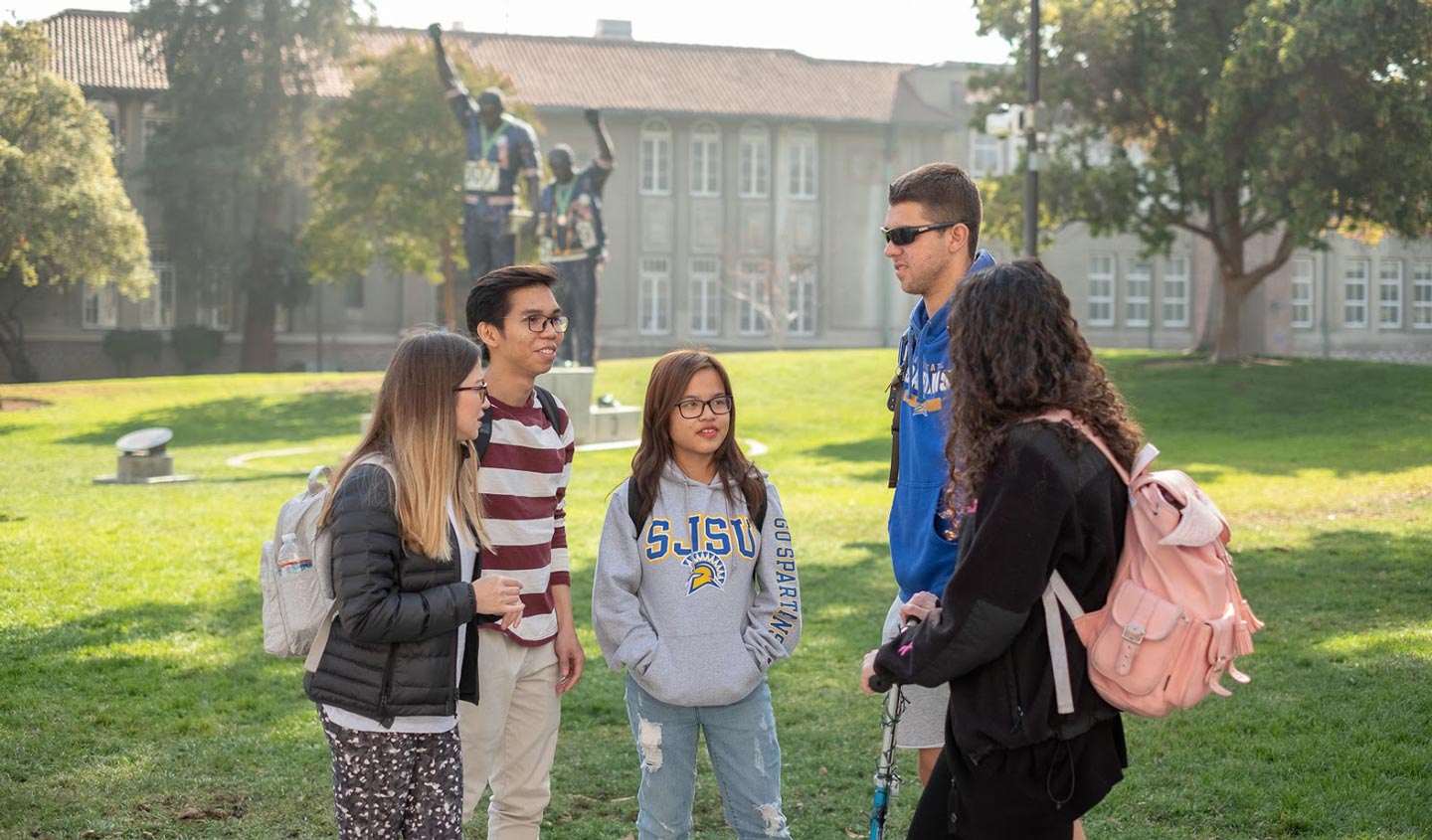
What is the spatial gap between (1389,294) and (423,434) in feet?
169

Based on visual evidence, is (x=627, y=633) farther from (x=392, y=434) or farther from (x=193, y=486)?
(x=193, y=486)

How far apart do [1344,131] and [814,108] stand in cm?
2347

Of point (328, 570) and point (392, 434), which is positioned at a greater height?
point (392, 434)

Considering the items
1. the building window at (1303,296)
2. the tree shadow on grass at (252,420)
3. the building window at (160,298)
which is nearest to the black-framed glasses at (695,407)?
the tree shadow on grass at (252,420)

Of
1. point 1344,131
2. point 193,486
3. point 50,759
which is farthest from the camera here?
point 1344,131

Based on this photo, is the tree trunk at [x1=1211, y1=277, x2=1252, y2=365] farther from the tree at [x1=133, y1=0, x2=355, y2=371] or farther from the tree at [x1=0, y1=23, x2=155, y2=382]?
the tree at [x1=133, y1=0, x2=355, y2=371]

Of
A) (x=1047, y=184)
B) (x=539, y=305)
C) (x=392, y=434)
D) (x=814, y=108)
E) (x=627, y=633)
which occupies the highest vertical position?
Result: (x=814, y=108)

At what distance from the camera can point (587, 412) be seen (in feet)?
→ 64.2

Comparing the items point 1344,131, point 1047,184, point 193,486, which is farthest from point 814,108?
point 193,486

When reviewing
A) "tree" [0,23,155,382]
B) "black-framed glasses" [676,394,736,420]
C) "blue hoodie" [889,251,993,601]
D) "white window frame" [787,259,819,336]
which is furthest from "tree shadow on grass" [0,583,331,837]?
"white window frame" [787,259,819,336]

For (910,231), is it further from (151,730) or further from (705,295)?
(705,295)

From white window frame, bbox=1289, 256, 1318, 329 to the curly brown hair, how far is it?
48647 millimetres

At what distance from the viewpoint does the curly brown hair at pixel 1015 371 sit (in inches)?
109

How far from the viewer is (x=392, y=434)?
11.2 ft
